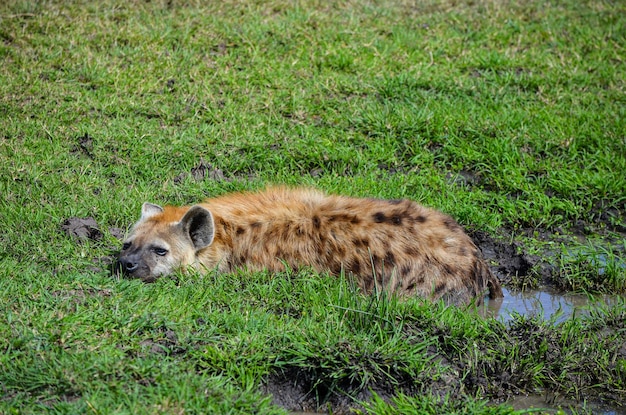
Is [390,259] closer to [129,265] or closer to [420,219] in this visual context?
[420,219]

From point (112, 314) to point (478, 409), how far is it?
1753 millimetres

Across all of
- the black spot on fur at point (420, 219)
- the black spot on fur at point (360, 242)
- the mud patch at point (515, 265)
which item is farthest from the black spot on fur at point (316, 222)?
the mud patch at point (515, 265)

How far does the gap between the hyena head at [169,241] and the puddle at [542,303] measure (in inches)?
65.2

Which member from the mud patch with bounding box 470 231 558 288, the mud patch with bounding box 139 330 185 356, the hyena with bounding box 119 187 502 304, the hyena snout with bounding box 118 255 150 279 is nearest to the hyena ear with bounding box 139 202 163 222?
the hyena with bounding box 119 187 502 304

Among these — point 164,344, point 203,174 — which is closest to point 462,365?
point 164,344

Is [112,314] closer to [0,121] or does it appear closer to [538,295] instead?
[538,295]

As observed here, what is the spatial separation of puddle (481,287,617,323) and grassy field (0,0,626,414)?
0.40 feet

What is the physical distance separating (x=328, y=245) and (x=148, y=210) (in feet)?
3.68

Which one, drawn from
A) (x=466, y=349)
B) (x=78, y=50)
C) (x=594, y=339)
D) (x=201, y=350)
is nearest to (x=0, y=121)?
(x=78, y=50)

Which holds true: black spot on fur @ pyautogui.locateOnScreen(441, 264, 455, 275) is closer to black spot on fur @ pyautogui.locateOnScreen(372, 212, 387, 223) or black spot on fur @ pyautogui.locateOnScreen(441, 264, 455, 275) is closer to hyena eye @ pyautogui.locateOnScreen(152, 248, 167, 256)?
black spot on fur @ pyautogui.locateOnScreen(372, 212, 387, 223)

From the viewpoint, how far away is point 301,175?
6.24m

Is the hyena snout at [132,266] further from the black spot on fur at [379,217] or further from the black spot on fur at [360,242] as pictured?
the black spot on fur at [379,217]

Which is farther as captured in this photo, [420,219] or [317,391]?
[420,219]

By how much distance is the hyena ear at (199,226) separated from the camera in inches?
185
